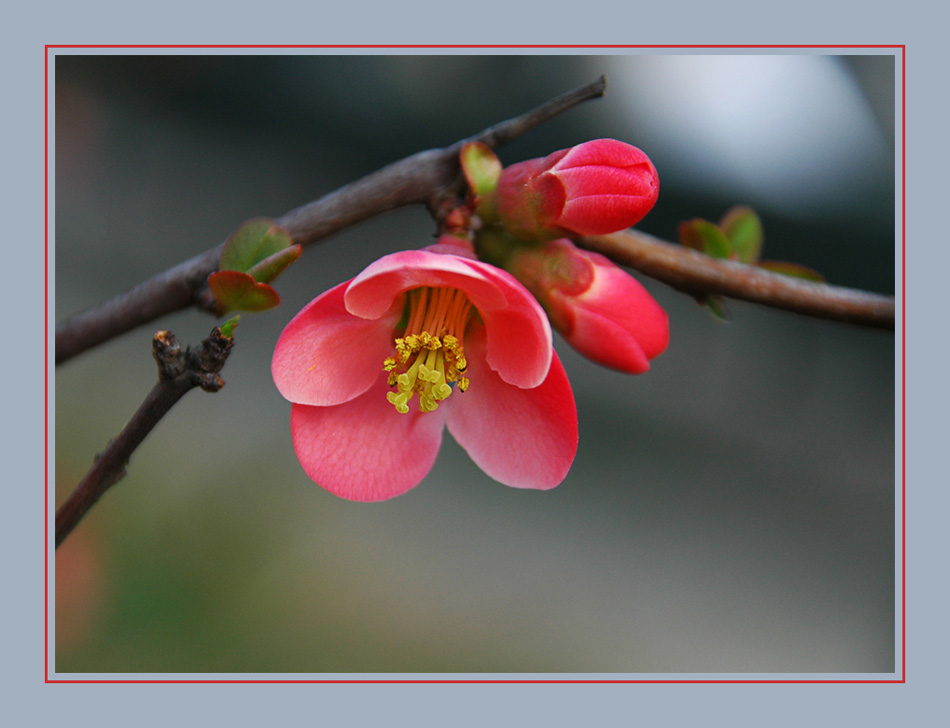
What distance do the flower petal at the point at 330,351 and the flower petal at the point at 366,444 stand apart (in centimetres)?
1

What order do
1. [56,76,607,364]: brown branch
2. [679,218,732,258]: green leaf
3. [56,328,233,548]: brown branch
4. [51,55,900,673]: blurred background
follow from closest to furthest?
[56,328,233,548]: brown branch
[56,76,607,364]: brown branch
[679,218,732,258]: green leaf
[51,55,900,673]: blurred background

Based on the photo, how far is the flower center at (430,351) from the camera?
42 cm

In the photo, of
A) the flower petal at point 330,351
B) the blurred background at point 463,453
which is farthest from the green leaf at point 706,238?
the blurred background at point 463,453

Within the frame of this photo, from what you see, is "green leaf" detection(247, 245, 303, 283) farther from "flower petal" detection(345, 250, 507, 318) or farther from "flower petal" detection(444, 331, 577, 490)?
"flower petal" detection(444, 331, 577, 490)

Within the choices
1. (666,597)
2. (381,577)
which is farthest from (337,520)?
(666,597)

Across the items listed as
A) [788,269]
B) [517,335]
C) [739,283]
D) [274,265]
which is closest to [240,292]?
[274,265]

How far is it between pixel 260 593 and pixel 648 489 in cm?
96

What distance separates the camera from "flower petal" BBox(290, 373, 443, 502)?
398mm

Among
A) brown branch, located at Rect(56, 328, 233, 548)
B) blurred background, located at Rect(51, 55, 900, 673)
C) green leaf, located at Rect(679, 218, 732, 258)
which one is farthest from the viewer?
blurred background, located at Rect(51, 55, 900, 673)

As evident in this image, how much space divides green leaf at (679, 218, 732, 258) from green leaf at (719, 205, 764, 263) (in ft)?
0.26

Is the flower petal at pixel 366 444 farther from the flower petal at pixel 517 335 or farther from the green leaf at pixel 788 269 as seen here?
the green leaf at pixel 788 269

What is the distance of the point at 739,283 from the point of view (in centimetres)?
50

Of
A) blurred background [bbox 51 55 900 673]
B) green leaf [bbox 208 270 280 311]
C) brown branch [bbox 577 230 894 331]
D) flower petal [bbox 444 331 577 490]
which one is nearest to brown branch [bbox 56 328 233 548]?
green leaf [bbox 208 270 280 311]
